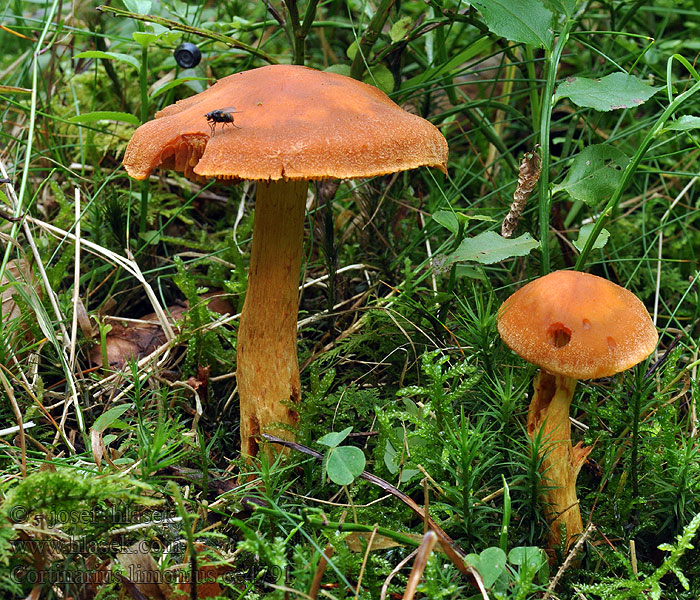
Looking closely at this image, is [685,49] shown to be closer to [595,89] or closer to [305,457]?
[595,89]

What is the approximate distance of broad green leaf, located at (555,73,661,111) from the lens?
1801 millimetres

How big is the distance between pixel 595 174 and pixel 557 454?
88cm

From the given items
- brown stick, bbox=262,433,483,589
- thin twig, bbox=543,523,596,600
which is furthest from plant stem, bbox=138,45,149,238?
thin twig, bbox=543,523,596,600

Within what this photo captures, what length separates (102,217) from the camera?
2.74 meters

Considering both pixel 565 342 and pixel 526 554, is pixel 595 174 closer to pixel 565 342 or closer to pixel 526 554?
pixel 565 342

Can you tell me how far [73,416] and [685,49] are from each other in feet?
11.5

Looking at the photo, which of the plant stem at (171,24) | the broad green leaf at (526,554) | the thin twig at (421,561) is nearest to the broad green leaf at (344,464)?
the thin twig at (421,561)

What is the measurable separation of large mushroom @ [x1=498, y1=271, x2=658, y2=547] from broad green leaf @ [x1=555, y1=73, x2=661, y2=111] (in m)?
0.59

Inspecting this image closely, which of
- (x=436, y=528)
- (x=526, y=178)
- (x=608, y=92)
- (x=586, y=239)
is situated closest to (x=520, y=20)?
(x=608, y=92)

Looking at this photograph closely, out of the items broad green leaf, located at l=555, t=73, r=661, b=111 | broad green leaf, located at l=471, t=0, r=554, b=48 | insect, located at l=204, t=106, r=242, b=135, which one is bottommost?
insect, located at l=204, t=106, r=242, b=135

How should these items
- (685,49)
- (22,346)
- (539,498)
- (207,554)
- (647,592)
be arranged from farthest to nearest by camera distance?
(685,49) → (22,346) → (539,498) → (647,592) → (207,554)

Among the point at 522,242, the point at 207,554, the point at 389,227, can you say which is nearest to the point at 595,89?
the point at 522,242

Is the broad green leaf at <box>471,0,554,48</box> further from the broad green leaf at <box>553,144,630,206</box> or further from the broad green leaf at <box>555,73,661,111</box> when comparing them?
the broad green leaf at <box>553,144,630,206</box>

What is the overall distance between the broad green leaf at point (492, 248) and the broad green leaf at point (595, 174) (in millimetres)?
232
